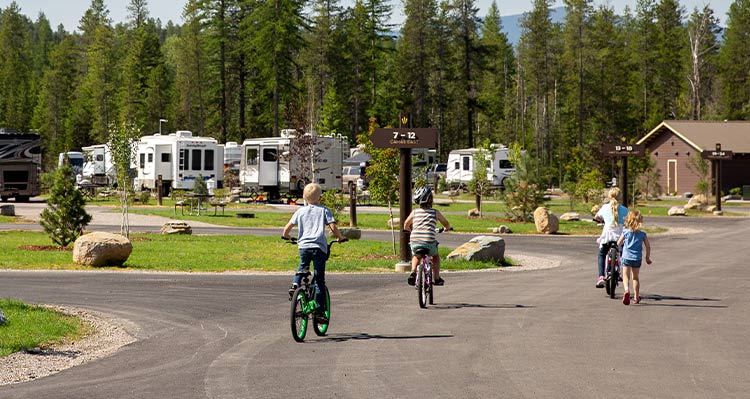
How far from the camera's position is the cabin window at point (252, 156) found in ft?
163

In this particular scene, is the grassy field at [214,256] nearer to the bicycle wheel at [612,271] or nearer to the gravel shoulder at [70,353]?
the bicycle wheel at [612,271]

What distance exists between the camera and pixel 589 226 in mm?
36312

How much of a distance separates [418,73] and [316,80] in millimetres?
9173

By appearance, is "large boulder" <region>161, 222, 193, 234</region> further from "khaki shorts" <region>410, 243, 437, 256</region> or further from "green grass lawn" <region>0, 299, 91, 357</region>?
"khaki shorts" <region>410, 243, 437, 256</region>

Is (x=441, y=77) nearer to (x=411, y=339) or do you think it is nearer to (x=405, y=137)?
(x=405, y=137)

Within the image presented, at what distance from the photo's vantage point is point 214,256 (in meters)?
23.2

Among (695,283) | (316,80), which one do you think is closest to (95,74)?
(316,80)

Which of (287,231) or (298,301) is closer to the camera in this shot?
(298,301)

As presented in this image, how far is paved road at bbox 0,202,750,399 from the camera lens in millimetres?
8992

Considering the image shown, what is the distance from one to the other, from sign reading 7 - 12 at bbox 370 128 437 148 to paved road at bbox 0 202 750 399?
2.60 m

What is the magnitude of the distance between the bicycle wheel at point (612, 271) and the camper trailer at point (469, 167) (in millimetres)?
44445

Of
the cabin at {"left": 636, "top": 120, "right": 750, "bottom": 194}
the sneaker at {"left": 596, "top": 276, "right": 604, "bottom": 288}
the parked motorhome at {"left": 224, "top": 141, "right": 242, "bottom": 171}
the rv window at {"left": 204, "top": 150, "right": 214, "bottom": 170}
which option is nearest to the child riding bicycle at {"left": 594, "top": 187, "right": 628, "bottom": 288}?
the sneaker at {"left": 596, "top": 276, "right": 604, "bottom": 288}

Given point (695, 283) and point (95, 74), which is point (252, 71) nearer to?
point (95, 74)

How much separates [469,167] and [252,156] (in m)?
18.7
